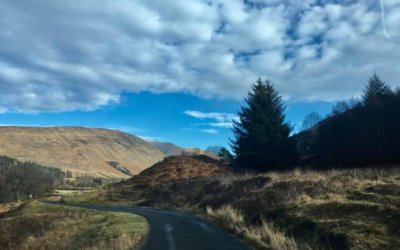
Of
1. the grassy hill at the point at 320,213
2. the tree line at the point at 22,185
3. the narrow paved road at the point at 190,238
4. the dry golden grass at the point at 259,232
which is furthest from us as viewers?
the tree line at the point at 22,185

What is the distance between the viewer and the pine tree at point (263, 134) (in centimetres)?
5369

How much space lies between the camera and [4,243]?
121 feet

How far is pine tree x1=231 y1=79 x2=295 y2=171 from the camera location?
176 ft

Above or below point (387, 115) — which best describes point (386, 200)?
below

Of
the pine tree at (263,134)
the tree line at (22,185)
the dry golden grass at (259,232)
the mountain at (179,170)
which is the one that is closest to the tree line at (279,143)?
the pine tree at (263,134)

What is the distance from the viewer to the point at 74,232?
107ft

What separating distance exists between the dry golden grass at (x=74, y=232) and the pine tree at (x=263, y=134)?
2109 centimetres

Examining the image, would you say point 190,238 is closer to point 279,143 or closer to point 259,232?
point 259,232

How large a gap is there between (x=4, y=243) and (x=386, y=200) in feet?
103

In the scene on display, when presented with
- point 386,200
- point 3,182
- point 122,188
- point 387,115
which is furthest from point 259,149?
point 3,182

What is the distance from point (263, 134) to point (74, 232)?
27.9 metres

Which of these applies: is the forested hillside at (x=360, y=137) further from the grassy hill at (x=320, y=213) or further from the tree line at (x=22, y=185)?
the tree line at (x=22, y=185)

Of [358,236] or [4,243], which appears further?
[4,243]

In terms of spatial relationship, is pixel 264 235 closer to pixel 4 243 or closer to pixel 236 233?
pixel 236 233
